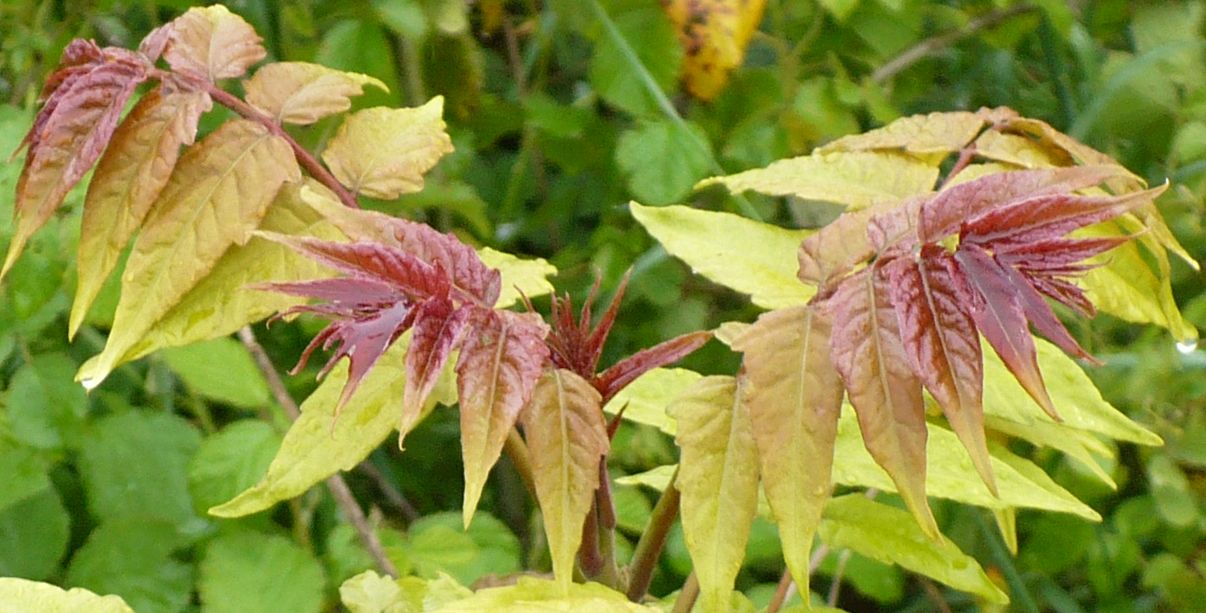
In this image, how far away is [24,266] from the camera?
2.73ft

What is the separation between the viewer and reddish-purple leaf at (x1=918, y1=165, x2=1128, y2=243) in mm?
449

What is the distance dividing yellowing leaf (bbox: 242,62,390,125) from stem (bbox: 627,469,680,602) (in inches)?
10.5

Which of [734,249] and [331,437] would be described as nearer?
[331,437]

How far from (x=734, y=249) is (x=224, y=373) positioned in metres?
0.44

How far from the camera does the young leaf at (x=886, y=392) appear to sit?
410 millimetres

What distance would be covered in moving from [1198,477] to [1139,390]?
0.20 meters

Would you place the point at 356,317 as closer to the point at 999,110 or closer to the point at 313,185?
the point at 313,185

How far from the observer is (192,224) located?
53 centimetres

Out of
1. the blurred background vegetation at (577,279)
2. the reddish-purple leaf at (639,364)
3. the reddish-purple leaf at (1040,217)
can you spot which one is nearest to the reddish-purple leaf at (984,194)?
the reddish-purple leaf at (1040,217)

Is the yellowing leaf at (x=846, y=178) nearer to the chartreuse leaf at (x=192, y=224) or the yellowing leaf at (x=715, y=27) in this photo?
the chartreuse leaf at (x=192, y=224)

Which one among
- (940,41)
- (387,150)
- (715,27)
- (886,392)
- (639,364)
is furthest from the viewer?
(940,41)

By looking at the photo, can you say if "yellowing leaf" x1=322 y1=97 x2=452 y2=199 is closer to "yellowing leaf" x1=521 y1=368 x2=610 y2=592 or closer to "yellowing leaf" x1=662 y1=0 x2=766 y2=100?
"yellowing leaf" x1=521 y1=368 x2=610 y2=592

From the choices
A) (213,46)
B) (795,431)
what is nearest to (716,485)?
(795,431)

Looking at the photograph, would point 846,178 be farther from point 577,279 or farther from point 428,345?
point 577,279
